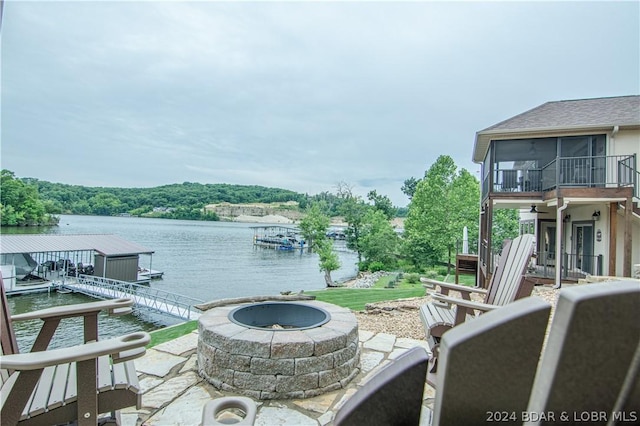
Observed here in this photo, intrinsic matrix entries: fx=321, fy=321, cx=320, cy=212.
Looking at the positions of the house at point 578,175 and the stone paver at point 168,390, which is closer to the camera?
the stone paver at point 168,390

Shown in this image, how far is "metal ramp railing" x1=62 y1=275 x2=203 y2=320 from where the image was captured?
40.2 ft

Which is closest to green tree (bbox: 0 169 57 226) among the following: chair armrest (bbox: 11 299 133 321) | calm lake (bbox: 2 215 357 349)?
calm lake (bbox: 2 215 357 349)

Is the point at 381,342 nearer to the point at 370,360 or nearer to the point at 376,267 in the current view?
the point at 370,360

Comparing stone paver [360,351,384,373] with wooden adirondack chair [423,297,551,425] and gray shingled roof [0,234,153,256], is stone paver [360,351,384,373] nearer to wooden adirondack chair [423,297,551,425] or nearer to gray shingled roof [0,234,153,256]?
wooden adirondack chair [423,297,551,425]

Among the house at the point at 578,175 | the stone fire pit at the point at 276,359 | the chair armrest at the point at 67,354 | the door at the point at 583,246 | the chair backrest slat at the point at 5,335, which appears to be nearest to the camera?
the chair armrest at the point at 67,354

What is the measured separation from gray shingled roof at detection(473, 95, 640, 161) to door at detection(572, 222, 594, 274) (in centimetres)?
332

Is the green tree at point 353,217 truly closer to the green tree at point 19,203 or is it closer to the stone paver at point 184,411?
the stone paver at point 184,411

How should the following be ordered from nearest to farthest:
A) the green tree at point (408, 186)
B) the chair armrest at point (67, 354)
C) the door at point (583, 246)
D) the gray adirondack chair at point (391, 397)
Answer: the gray adirondack chair at point (391, 397)
the chair armrest at point (67, 354)
the door at point (583, 246)
the green tree at point (408, 186)

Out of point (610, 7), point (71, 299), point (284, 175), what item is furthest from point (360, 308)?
point (284, 175)

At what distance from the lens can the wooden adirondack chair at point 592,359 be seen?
1.99 ft

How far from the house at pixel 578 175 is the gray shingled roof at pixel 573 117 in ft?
0.07

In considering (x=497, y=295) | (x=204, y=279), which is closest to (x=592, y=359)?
(x=497, y=295)

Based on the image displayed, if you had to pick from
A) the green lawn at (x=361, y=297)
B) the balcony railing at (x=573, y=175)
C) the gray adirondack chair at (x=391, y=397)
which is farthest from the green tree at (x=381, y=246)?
the gray adirondack chair at (x=391, y=397)

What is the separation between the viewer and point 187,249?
38.2 meters
